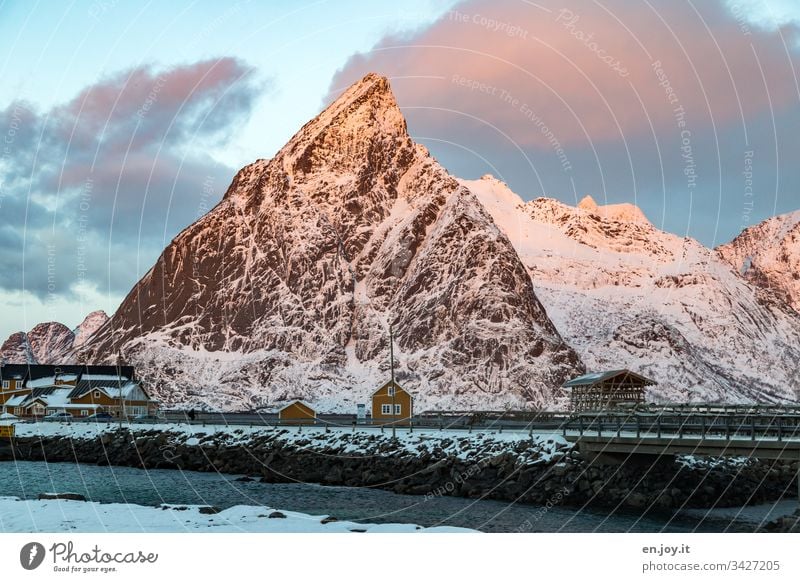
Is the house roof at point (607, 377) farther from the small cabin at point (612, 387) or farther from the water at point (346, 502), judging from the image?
the water at point (346, 502)

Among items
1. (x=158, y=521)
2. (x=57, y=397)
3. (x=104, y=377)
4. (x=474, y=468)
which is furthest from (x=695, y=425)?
(x=104, y=377)

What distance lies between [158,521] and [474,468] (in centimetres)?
2836

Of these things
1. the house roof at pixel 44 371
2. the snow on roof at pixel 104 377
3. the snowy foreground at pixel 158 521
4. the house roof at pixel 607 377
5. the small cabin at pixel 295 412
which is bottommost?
the snowy foreground at pixel 158 521

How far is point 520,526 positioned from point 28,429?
2998 inches

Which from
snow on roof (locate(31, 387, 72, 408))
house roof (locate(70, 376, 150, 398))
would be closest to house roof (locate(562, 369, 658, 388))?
house roof (locate(70, 376, 150, 398))

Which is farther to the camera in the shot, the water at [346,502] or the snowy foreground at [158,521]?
the water at [346,502]

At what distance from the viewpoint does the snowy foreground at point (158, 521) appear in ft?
105
